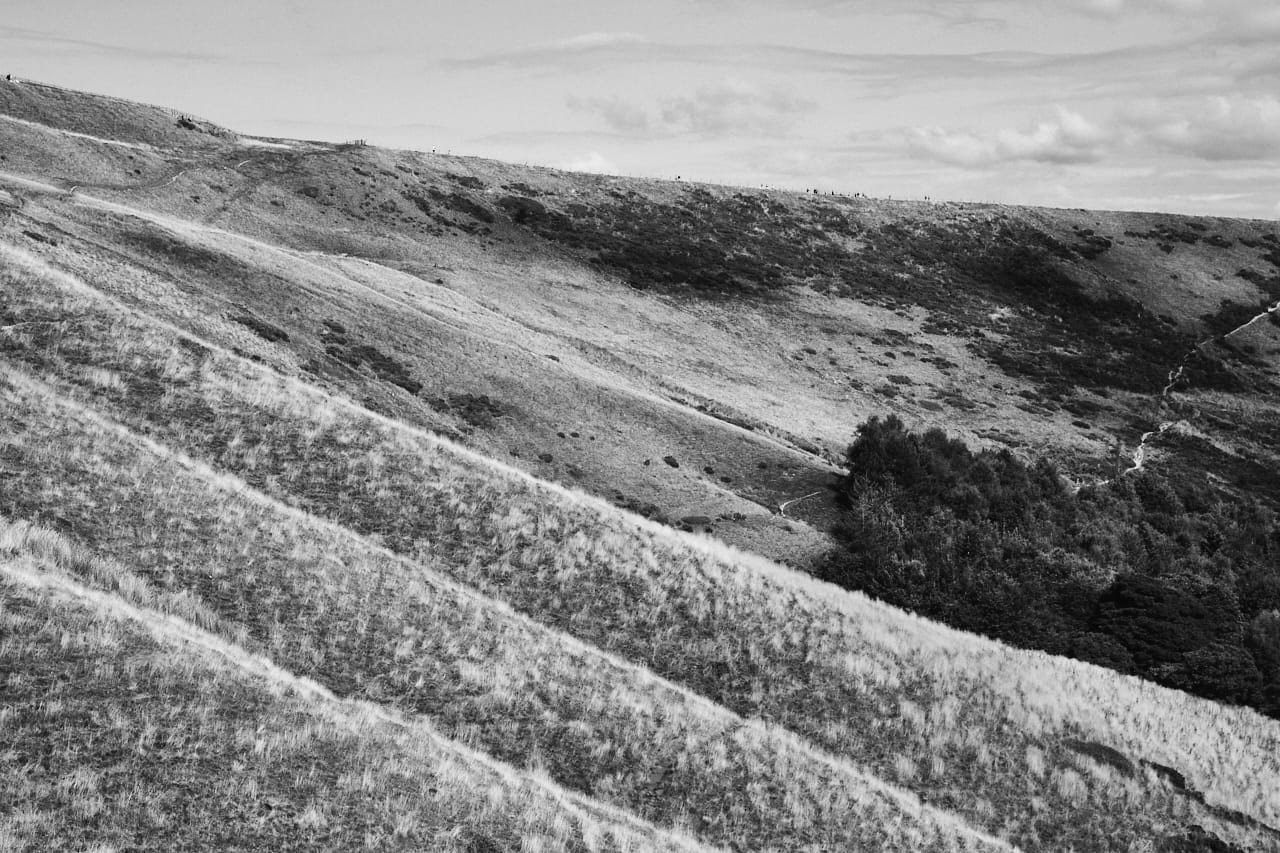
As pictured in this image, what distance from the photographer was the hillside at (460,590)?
14.6 m

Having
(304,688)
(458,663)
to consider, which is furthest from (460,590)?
(304,688)

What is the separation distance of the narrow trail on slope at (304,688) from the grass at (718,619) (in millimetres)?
4777

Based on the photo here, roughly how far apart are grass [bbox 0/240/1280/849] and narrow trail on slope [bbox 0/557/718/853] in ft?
15.7

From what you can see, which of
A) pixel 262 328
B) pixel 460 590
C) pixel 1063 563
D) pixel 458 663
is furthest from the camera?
pixel 262 328

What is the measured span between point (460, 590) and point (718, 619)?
21.8ft

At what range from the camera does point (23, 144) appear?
60.8 metres

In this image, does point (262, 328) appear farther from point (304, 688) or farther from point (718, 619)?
point (304, 688)

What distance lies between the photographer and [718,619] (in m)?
25.3

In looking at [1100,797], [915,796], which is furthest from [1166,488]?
[915,796]

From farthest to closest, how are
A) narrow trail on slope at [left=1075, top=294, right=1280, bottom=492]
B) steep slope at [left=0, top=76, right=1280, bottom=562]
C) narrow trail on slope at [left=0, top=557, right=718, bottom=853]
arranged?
1. narrow trail on slope at [left=1075, top=294, right=1280, bottom=492]
2. steep slope at [left=0, top=76, right=1280, bottom=562]
3. narrow trail on slope at [left=0, top=557, right=718, bottom=853]

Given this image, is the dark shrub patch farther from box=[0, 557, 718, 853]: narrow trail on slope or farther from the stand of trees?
the stand of trees

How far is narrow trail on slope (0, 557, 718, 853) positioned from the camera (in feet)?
52.7

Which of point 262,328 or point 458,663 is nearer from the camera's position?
point 458,663

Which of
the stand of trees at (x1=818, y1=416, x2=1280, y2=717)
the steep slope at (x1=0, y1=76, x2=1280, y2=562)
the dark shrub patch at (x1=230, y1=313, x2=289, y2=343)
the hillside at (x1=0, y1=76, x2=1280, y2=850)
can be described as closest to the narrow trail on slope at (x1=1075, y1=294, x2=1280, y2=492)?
the steep slope at (x1=0, y1=76, x2=1280, y2=562)
